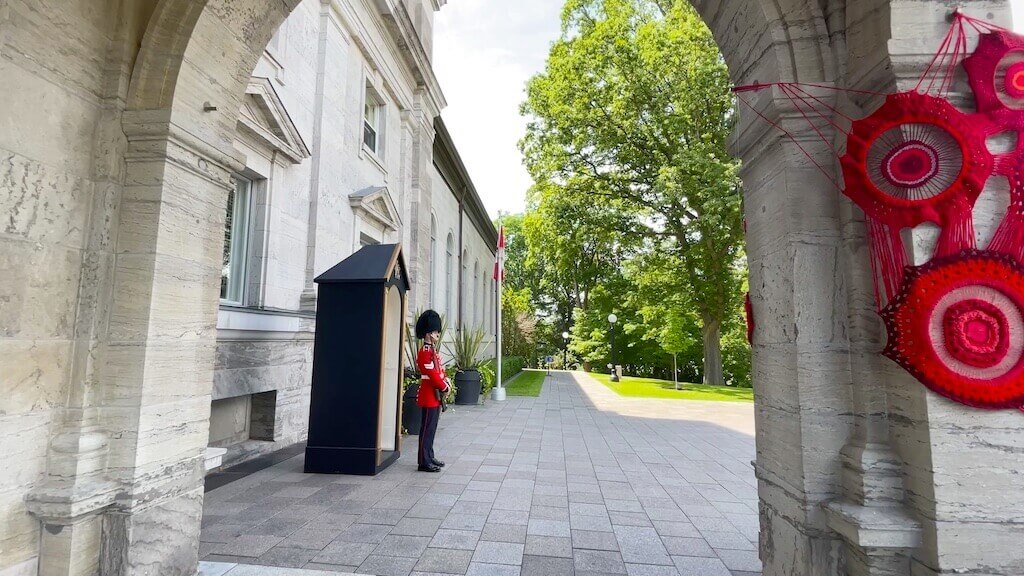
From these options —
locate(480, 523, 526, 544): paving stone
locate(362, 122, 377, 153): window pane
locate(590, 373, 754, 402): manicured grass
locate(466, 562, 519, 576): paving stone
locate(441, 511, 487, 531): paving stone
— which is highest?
locate(362, 122, 377, 153): window pane

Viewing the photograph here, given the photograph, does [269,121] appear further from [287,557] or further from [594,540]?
[594,540]

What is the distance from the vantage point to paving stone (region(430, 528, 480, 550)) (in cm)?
373

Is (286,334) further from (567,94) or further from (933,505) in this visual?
(567,94)

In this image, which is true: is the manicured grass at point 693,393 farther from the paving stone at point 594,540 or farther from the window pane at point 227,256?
the window pane at point 227,256

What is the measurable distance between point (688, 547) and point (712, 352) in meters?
18.8

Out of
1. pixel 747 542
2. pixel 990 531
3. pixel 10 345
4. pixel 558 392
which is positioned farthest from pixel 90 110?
pixel 558 392

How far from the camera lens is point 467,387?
12492 millimetres

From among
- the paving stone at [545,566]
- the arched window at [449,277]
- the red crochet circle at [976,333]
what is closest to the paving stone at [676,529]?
the paving stone at [545,566]

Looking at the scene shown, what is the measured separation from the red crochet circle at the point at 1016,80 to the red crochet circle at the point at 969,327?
659 mm

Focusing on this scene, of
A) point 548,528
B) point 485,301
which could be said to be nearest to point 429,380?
point 548,528

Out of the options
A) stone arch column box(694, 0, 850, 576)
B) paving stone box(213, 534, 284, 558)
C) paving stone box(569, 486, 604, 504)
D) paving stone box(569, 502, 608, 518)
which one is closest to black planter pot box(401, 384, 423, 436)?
paving stone box(569, 486, 604, 504)

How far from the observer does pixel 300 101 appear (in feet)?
25.5

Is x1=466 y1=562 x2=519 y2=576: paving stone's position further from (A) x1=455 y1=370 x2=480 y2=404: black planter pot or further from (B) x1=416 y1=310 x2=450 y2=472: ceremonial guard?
(A) x1=455 y1=370 x2=480 y2=404: black planter pot

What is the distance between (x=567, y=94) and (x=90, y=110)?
18428mm
